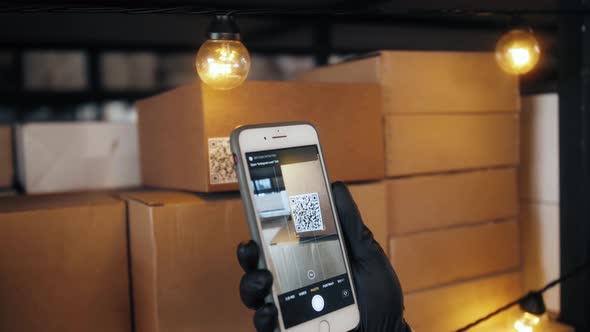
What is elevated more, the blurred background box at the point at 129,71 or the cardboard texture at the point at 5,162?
the blurred background box at the point at 129,71

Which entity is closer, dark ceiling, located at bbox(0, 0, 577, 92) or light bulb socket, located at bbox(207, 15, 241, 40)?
light bulb socket, located at bbox(207, 15, 241, 40)

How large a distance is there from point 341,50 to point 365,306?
1.87m

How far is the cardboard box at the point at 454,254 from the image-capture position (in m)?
1.34

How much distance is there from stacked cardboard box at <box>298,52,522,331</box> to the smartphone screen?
0.43 meters

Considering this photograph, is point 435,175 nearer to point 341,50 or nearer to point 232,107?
point 232,107

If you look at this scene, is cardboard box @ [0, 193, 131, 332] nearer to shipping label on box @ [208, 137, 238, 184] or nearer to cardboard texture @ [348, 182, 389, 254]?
shipping label on box @ [208, 137, 238, 184]

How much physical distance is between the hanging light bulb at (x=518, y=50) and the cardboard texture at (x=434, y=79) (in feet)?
0.34

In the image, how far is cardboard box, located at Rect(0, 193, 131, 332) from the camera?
1064mm

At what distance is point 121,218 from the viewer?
1.17 metres

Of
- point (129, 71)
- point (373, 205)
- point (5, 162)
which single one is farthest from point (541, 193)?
point (129, 71)

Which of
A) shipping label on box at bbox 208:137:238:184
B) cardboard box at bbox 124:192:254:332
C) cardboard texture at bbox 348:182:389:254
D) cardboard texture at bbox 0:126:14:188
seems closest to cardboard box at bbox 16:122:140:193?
cardboard texture at bbox 0:126:14:188

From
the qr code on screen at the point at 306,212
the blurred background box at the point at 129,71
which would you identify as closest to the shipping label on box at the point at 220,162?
the qr code on screen at the point at 306,212

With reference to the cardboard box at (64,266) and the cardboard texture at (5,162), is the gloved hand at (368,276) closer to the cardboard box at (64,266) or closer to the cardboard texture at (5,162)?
the cardboard box at (64,266)

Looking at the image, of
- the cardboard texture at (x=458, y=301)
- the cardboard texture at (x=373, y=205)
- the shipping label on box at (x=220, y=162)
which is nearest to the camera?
the shipping label on box at (x=220, y=162)
